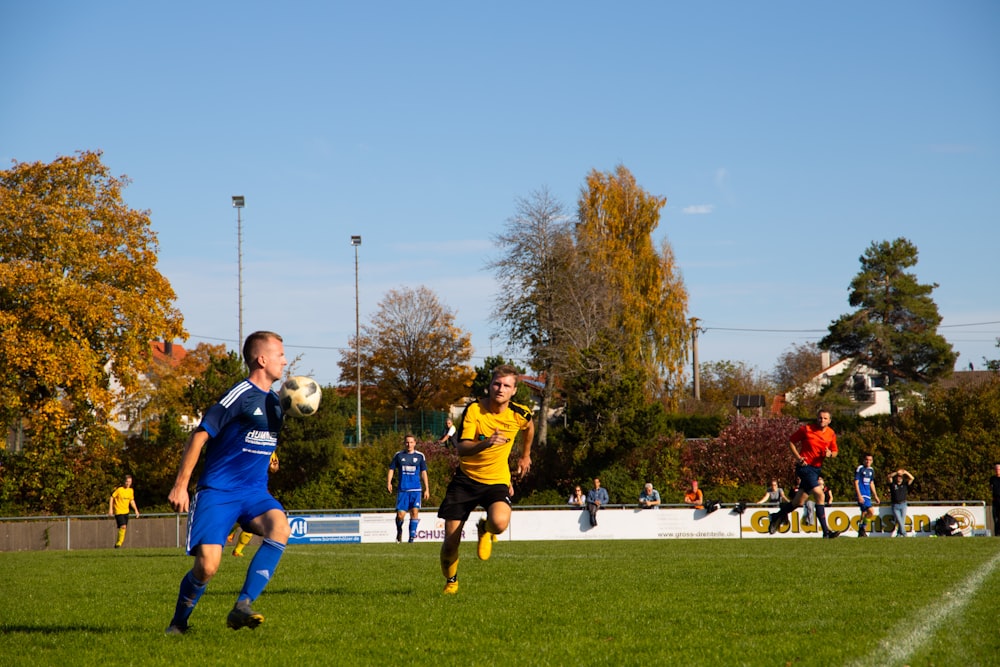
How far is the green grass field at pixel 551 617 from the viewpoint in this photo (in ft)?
19.6

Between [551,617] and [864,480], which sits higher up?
[864,480]

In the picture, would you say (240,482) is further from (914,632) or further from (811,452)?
(811,452)

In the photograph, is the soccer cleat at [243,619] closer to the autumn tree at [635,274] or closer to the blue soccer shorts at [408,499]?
the blue soccer shorts at [408,499]

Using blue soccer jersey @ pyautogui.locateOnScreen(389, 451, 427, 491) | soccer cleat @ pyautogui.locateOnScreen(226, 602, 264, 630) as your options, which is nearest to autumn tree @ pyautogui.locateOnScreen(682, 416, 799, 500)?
blue soccer jersey @ pyautogui.locateOnScreen(389, 451, 427, 491)

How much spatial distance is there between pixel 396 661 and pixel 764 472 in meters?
38.6

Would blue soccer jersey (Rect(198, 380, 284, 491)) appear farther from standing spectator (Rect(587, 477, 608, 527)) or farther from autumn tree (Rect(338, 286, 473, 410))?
autumn tree (Rect(338, 286, 473, 410))

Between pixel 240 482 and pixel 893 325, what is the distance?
65240 millimetres

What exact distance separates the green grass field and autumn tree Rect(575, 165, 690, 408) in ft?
140

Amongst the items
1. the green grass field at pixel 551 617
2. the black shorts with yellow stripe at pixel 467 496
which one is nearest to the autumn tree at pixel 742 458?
the green grass field at pixel 551 617

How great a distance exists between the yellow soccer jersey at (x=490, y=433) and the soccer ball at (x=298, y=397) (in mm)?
2652

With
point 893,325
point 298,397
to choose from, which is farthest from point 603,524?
point 893,325

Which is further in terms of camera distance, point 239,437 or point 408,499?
point 408,499

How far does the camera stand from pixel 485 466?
33.1ft

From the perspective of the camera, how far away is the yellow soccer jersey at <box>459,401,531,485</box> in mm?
9789
